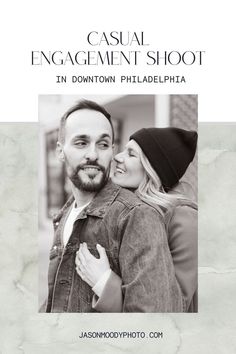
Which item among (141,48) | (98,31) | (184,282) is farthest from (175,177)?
(98,31)

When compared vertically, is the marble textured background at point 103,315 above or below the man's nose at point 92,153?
below

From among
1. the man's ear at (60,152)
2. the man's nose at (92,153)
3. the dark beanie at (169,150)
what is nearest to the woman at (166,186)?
the dark beanie at (169,150)

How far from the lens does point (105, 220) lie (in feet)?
8.29

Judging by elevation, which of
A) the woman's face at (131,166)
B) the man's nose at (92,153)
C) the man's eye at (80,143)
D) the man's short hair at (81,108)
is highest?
the man's short hair at (81,108)

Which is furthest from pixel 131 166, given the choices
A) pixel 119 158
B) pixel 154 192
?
pixel 154 192

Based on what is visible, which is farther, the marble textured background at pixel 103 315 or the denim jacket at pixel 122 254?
the marble textured background at pixel 103 315

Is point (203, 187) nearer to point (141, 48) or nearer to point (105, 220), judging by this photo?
point (105, 220)

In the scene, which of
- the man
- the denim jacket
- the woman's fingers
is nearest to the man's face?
the man

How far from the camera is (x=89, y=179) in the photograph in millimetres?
2561

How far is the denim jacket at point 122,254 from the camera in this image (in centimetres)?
247

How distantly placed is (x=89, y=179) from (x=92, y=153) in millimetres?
143

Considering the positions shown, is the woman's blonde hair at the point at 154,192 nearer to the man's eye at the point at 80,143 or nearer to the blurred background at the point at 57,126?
the blurred background at the point at 57,126

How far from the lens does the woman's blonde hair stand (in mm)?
2533

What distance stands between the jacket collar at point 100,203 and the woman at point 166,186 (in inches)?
2.0
